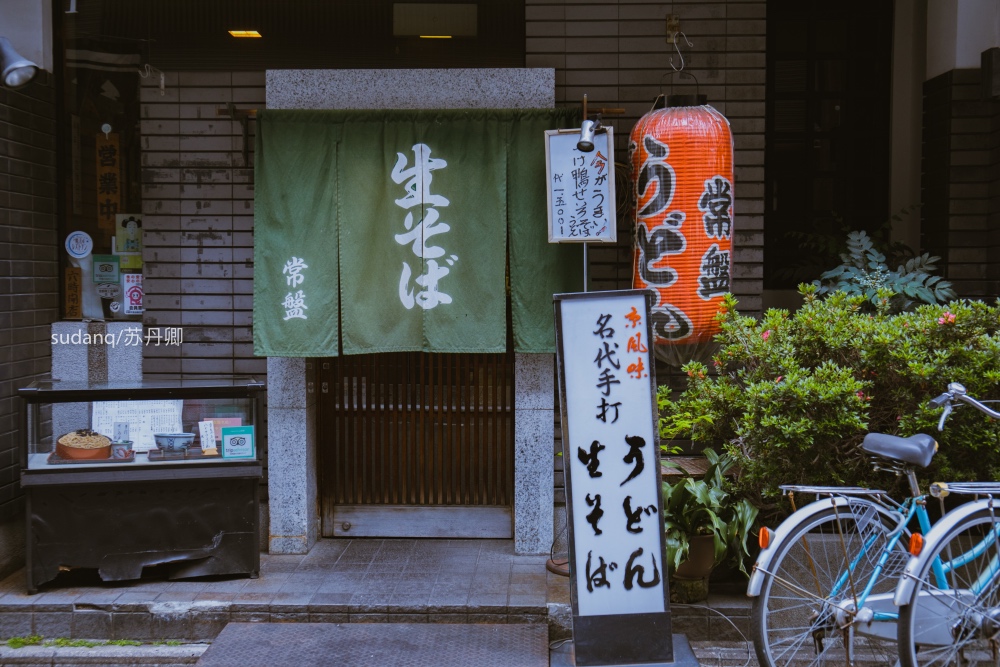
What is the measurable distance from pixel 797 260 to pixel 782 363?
3.70 meters

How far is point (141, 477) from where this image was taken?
281 inches

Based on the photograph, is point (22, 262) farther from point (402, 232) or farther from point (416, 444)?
point (416, 444)

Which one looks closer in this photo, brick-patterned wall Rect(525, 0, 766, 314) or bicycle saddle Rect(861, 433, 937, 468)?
bicycle saddle Rect(861, 433, 937, 468)

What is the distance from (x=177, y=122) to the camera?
27.6 ft

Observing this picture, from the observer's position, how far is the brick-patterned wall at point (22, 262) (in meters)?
7.79

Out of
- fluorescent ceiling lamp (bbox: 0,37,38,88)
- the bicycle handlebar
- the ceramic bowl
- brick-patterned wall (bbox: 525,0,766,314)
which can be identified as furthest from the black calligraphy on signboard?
fluorescent ceiling lamp (bbox: 0,37,38,88)

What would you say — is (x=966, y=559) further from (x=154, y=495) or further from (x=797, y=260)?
(x=154, y=495)

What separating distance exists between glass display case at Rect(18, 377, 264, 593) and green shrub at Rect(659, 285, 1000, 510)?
4.19 metres

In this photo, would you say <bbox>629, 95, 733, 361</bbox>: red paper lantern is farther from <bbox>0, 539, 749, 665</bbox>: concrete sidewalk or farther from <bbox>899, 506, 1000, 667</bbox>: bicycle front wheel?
<bbox>899, 506, 1000, 667</bbox>: bicycle front wheel

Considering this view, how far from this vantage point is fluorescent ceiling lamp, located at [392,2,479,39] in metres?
8.60

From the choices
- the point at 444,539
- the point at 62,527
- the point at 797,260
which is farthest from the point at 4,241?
the point at 797,260

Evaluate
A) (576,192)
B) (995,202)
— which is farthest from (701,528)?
(995,202)

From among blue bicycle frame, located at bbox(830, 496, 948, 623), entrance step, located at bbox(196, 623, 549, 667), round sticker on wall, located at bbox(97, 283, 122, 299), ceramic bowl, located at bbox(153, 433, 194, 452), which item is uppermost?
round sticker on wall, located at bbox(97, 283, 122, 299)

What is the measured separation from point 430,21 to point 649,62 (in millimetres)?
2342
